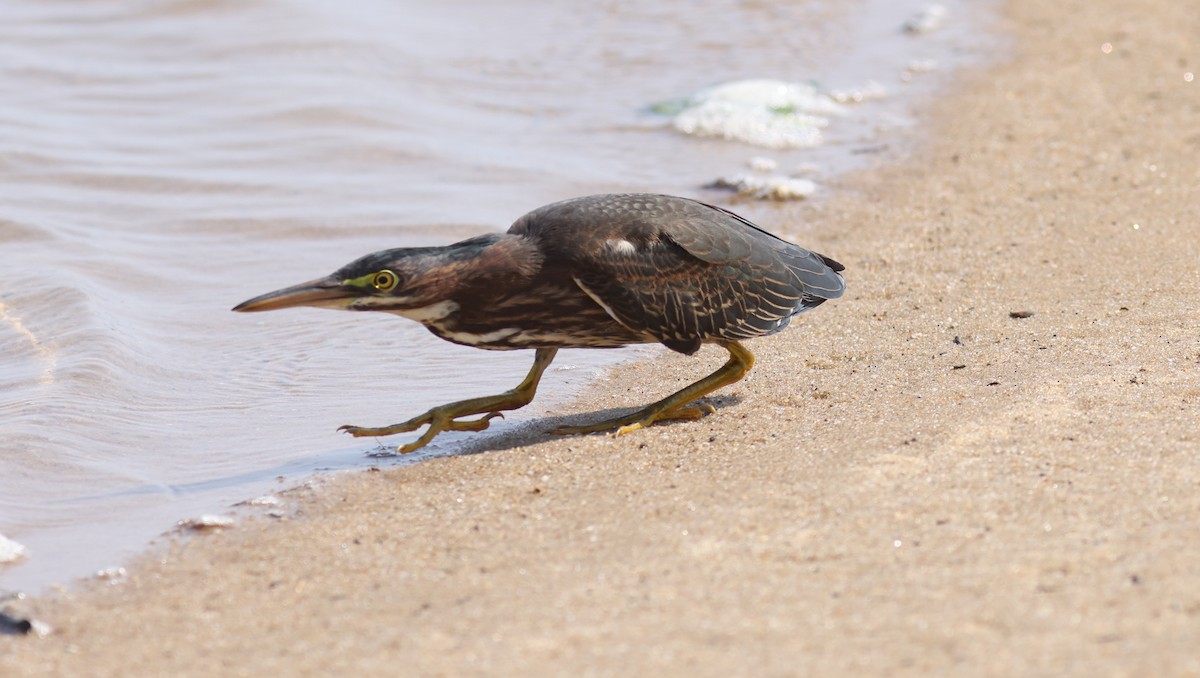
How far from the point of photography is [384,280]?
17.6 feet

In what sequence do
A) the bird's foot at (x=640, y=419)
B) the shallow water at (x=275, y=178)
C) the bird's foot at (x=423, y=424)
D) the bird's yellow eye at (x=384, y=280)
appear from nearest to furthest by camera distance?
the bird's yellow eye at (x=384, y=280), the bird's foot at (x=423, y=424), the bird's foot at (x=640, y=419), the shallow water at (x=275, y=178)

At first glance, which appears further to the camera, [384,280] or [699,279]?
[699,279]

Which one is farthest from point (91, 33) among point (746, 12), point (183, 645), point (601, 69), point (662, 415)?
point (183, 645)

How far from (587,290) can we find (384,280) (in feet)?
2.80

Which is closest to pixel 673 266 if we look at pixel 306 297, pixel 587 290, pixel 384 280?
pixel 587 290

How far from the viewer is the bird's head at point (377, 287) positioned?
5.26 m

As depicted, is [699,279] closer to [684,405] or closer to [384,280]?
[684,405]

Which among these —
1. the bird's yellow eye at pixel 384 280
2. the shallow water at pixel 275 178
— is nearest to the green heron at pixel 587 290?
the bird's yellow eye at pixel 384 280

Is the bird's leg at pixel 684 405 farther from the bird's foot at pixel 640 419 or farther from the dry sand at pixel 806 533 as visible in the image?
the dry sand at pixel 806 533

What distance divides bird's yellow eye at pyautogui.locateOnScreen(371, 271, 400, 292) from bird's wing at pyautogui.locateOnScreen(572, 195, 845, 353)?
2.54 feet

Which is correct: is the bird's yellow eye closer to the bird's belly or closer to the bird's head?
the bird's head

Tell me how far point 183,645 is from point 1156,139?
8342 millimetres

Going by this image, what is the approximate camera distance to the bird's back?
18.6ft

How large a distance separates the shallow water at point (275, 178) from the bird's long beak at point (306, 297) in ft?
2.52
